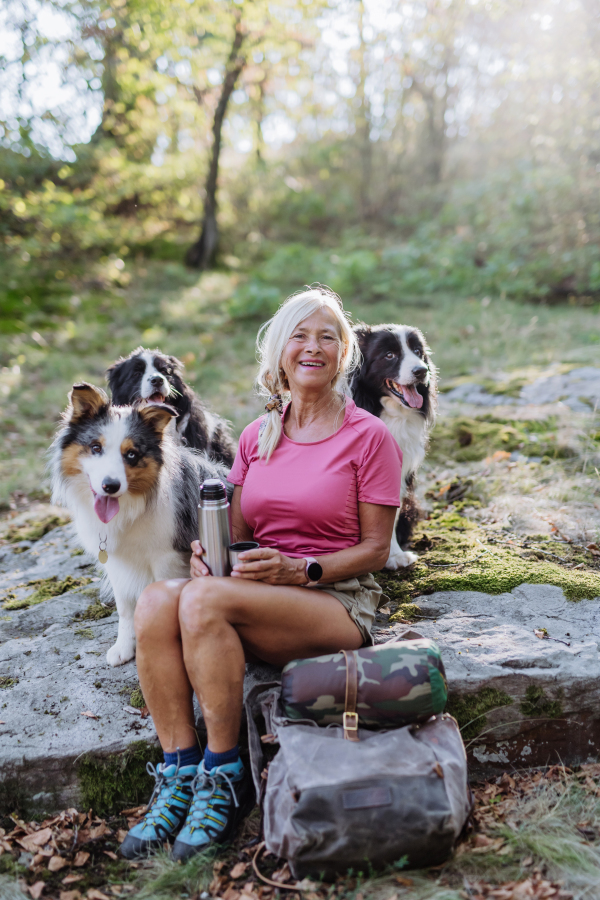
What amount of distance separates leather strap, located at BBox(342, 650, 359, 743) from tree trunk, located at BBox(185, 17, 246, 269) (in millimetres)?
11422

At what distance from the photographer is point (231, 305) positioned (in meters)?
10.4

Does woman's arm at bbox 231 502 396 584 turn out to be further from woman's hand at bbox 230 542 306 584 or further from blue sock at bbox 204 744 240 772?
blue sock at bbox 204 744 240 772

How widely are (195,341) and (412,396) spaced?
6588mm

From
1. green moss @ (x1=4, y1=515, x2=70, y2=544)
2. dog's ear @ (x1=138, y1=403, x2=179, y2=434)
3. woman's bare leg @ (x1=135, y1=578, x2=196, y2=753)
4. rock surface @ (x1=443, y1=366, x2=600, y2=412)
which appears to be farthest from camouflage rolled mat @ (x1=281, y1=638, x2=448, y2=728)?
rock surface @ (x1=443, y1=366, x2=600, y2=412)

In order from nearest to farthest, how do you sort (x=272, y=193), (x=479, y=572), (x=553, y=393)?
1. (x=479, y=572)
2. (x=553, y=393)
3. (x=272, y=193)

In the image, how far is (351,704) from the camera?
208 centimetres

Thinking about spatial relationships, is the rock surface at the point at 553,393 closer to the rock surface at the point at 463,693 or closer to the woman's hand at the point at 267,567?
the rock surface at the point at 463,693

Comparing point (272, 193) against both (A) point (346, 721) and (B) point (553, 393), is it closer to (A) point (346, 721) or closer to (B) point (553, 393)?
(B) point (553, 393)

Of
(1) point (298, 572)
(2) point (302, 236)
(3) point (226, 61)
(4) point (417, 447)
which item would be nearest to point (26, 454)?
(4) point (417, 447)

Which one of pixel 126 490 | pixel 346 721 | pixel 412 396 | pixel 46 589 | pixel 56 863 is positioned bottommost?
pixel 56 863

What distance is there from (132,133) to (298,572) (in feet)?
42.2

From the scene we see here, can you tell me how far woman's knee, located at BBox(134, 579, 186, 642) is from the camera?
229cm

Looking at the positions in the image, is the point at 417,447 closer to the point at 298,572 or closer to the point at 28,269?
the point at 298,572

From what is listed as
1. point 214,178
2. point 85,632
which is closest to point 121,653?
point 85,632
